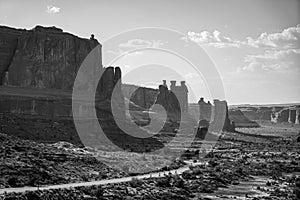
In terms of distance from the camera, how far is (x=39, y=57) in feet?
344

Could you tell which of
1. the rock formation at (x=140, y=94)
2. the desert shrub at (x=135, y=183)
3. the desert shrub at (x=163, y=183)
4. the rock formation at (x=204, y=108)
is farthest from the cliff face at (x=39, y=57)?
the desert shrub at (x=135, y=183)

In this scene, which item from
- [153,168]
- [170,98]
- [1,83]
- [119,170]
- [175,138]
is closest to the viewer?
[119,170]

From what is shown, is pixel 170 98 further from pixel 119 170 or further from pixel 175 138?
pixel 119 170

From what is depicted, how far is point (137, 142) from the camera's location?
74.8 meters

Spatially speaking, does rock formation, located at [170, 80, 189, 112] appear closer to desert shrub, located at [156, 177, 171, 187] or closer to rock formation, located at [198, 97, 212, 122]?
rock formation, located at [198, 97, 212, 122]

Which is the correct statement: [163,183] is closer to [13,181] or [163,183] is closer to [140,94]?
[13,181]

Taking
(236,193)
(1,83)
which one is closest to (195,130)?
(1,83)

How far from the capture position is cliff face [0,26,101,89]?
101 meters

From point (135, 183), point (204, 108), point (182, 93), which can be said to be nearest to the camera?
point (135, 183)

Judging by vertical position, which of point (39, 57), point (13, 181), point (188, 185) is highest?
point (39, 57)

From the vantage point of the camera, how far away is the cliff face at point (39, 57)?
101m

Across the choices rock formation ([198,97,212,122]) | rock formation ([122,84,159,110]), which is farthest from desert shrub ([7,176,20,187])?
rock formation ([198,97,212,122])

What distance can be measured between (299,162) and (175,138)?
36931mm

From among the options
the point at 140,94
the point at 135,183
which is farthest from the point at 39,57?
the point at 135,183
